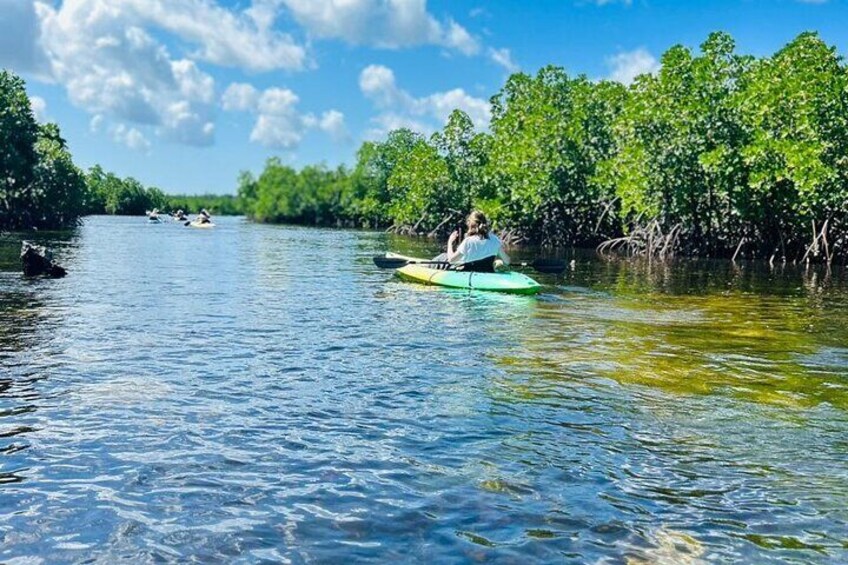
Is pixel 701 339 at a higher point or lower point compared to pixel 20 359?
higher

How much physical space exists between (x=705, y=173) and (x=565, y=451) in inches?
1282

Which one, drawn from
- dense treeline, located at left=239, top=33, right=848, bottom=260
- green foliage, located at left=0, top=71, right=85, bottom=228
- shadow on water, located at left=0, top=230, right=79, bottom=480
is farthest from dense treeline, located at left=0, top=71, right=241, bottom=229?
shadow on water, located at left=0, top=230, right=79, bottom=480

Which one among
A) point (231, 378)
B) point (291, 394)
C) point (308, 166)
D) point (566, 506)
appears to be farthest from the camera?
point (308, 166)

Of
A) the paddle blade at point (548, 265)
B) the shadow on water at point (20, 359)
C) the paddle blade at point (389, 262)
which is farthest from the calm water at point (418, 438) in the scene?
the paddle blade at point (389, 262)

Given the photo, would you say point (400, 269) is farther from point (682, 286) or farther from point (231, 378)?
point (231, 378)

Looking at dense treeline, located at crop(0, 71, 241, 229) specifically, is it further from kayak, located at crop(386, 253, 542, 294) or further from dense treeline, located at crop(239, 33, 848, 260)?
kayak, located at crop(386, 253, 542, 294)

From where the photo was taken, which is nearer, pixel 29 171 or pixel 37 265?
pixel 37 265

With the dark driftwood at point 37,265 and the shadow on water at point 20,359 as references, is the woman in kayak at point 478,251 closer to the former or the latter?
the shadow on water at point 20,359

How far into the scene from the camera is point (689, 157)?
35406mm

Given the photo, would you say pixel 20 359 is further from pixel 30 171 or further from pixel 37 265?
pixel 30 171

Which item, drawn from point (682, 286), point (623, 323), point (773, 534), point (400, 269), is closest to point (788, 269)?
point (682, 286)

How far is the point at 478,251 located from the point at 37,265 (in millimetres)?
12067

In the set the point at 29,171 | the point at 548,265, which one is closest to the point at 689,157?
the point at 548,265

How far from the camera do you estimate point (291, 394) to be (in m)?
8.31
